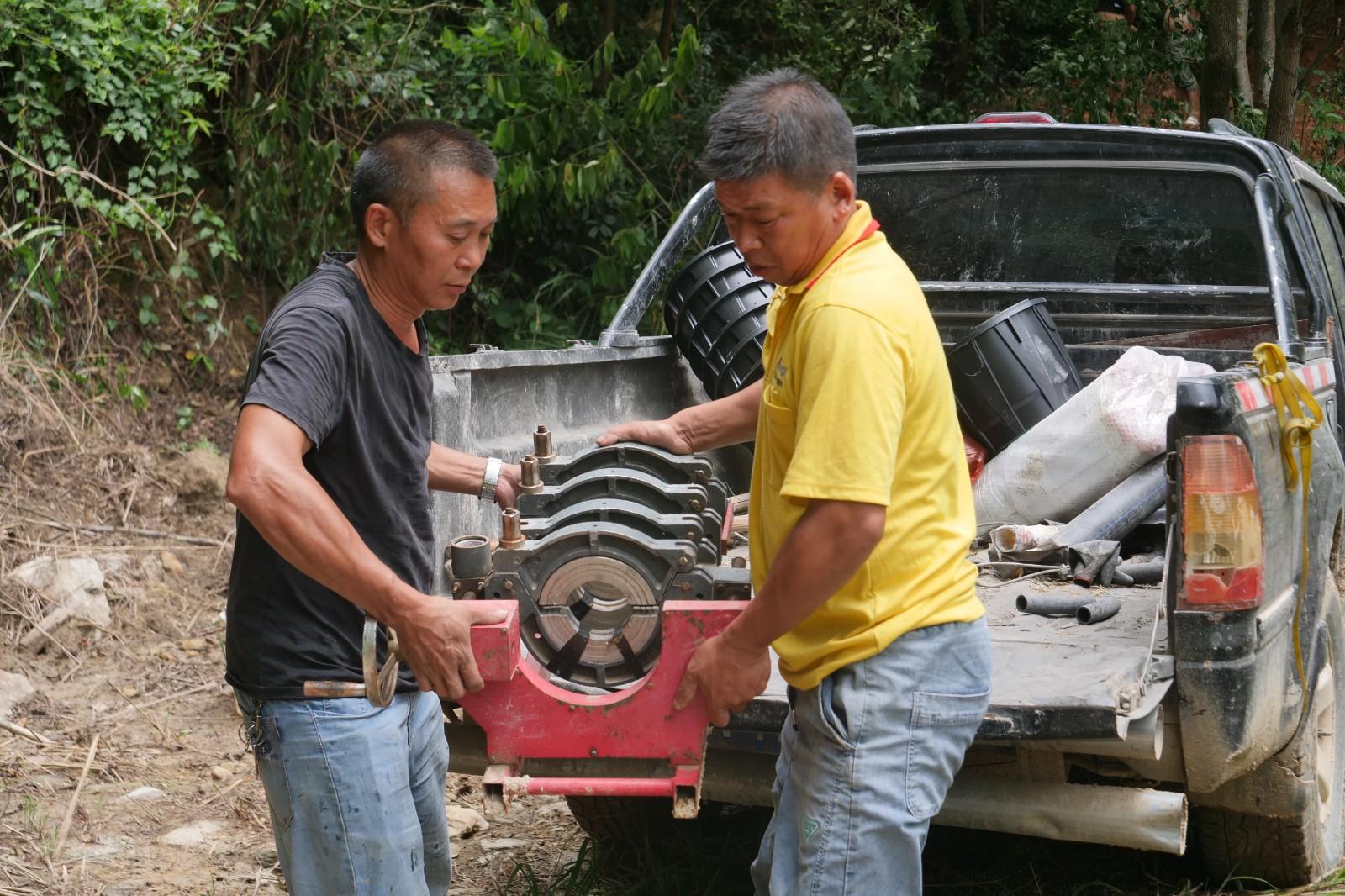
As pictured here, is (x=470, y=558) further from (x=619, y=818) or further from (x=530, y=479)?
(x=619, y=818)

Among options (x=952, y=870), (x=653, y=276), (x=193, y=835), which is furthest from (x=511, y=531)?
(x=653, y=276)

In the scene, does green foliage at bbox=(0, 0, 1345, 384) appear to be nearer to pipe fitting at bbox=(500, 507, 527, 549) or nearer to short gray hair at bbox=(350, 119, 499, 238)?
pipe fitting at bbox=(500, 507, 527, 549)

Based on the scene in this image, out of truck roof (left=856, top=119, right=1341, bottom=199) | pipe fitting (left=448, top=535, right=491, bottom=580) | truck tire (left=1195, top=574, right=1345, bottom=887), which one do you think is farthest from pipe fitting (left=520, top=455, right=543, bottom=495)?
truck roof (left=856, top=119, right=1341, bottom=199)

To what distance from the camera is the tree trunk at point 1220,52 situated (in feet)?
31.2

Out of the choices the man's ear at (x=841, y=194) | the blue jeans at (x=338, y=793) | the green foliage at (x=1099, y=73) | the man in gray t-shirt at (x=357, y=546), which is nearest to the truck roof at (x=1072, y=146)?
the man's ear at (x=841, y=194)

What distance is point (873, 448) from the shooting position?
1.94 metres

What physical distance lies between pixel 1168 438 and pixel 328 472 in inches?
64.1

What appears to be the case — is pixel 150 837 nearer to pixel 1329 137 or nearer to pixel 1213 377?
pixel 1213 377

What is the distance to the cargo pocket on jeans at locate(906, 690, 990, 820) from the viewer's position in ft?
7.06

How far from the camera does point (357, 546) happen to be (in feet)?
6.75

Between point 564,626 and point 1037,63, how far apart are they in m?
9.64

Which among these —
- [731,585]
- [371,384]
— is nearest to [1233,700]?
[731,585]

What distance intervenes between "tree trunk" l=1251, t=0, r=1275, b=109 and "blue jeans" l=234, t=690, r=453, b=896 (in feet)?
34.8

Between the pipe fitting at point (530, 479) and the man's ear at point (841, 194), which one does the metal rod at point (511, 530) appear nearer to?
the pipe fitting at point (530, 479)
